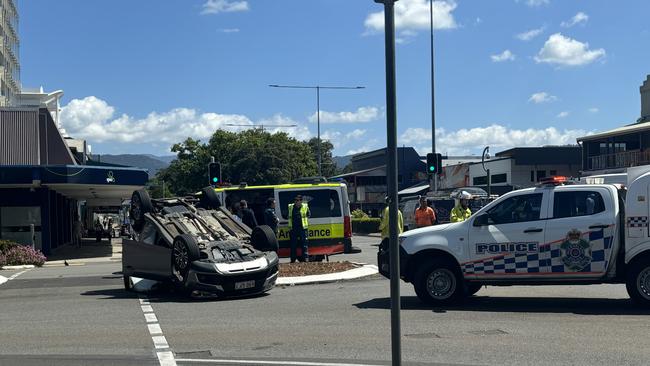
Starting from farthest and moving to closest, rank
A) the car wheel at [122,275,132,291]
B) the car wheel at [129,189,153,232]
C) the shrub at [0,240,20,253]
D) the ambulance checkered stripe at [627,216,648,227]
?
the shrub at [0,240,20,253]
the car wheel at [122,275,132,291]
the car wheel at [129,189,153,232]
the ambulance checkered stripe at [627,216,648,227]

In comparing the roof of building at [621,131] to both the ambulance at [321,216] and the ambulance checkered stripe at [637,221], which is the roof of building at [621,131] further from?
the ambulance checkered stripe at [637,221]

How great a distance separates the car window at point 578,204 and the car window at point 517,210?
11.4 inches

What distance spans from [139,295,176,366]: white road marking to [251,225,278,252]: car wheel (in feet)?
8.37

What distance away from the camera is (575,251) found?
11.5 m

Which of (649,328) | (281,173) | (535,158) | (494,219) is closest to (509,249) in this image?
(494,219)

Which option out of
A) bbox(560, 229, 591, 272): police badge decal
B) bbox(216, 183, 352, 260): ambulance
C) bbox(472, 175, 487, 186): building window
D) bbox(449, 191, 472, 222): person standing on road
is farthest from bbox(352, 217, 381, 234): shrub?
bbox(560, 229, 591, 272): police badge decal

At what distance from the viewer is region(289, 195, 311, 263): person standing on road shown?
19.7m

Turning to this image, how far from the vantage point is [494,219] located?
12.1 m

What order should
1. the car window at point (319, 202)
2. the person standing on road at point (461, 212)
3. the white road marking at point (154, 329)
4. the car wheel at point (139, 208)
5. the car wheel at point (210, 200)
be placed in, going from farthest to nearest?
the car window at point (319, 202), the person standing on road at point (461, 212), the car wheel at point (210, 200), the car wheel at point (139, 208), the white road marking at point (154, 329)

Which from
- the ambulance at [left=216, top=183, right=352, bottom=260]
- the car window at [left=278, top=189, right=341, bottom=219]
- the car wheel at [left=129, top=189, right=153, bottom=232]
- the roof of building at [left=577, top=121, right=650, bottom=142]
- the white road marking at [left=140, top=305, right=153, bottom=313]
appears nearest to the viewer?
the white road marking at [left=140, top=305, right=153, bottom=313]

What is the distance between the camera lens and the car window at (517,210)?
38.9 ft

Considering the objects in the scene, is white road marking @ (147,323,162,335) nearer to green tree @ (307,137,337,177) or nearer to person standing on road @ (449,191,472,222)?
person standing on road @ (449,191,472,222)

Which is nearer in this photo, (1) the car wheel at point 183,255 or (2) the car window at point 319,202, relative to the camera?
(1) the car wheel at point 183,255

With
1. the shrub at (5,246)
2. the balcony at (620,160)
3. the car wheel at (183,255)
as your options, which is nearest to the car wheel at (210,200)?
the car wheel at (183,255)
